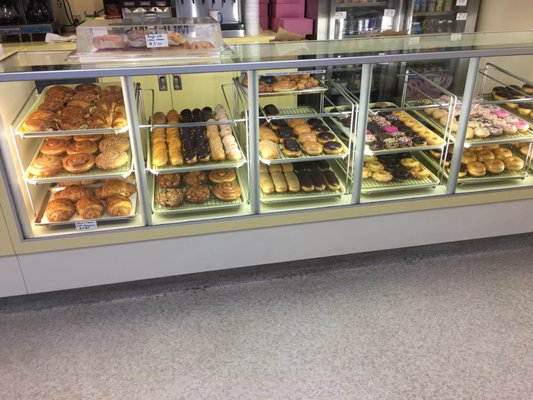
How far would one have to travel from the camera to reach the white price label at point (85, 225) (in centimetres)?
267

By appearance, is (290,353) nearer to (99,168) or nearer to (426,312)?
(426,312)

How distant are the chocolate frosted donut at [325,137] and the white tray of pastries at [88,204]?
1303 mm

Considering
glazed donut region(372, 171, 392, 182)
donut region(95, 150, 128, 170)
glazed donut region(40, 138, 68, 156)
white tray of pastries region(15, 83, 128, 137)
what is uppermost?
white tray of pastries region(15, 83, 128, 137)

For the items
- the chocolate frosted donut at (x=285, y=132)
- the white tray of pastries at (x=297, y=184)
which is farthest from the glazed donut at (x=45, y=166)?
the chocolate frosted donut at (x=285, y=132)

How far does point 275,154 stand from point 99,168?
110 cm

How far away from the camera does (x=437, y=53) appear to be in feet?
8.61

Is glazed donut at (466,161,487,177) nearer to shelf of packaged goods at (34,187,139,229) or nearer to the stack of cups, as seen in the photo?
shelf of packaged goods at (34,187,139,229)

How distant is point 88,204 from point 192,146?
744 mm

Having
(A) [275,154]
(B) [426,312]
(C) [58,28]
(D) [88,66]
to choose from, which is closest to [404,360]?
(B) [426,312]

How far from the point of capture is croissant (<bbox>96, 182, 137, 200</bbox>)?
2887mm

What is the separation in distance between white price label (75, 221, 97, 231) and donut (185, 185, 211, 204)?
579 mm

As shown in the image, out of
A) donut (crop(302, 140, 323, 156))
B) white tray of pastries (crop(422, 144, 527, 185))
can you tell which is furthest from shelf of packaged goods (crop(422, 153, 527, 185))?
donut (crop(302, 140, 323, 156))

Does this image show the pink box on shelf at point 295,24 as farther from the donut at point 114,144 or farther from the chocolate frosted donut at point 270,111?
the donut at point 114,144

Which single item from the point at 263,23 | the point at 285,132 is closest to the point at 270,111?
the point at 285,132
